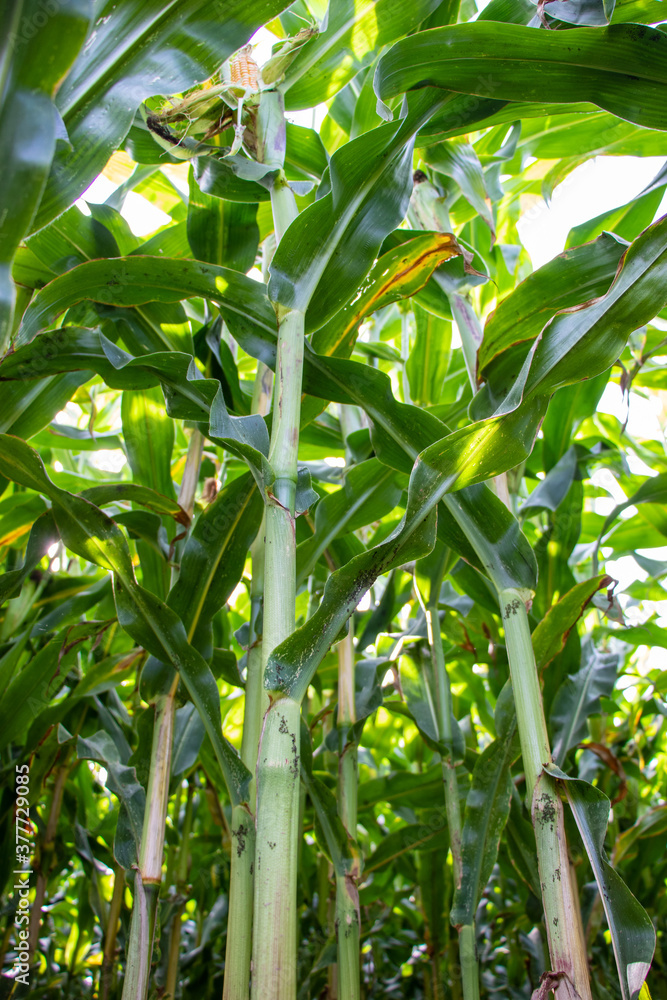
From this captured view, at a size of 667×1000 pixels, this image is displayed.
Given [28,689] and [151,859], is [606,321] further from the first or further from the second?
[28,689]

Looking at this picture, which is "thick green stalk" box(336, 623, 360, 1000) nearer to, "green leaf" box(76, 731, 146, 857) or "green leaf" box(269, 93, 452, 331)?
"green leaf" box(76, 731, 146, 857)

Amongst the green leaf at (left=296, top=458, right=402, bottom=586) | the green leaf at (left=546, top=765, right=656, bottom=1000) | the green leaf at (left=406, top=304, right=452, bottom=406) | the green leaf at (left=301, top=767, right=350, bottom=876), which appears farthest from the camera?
the green leaf at (left=406, top=304, right=452, bottom=406)

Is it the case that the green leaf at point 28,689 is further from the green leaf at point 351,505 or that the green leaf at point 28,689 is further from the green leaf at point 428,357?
the green leaf at point 428,357

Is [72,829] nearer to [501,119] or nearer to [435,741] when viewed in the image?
[435,741]

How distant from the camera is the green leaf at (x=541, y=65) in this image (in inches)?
32.0

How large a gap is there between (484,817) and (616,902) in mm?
304

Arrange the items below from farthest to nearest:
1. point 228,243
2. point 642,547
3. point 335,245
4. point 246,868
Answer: point 642,547 < point 228,243 < point 335,245 < point 246,868

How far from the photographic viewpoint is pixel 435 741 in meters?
1.18

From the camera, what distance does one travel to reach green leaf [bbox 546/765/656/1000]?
2.11ft

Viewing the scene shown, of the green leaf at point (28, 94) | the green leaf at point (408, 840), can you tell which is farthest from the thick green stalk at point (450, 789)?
the green leaf at point (28, 94)

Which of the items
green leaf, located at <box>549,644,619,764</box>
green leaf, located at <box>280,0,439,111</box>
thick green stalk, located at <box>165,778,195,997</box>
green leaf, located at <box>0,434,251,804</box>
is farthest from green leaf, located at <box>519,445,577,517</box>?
thick green stalk, located at <box>165,778,195,997</box>

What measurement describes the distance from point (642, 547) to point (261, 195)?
4.13 feet

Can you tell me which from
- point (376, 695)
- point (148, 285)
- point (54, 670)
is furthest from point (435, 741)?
point (148, 285)

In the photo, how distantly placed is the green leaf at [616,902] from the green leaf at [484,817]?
28cm
